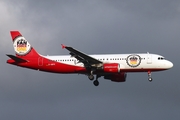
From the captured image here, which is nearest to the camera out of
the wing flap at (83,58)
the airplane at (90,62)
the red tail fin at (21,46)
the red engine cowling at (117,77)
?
the wing flap at (83,58)

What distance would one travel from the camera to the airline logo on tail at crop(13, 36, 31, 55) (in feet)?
310

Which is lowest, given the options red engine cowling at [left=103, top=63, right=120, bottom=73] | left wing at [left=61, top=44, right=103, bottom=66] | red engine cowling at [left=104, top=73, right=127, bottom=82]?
red engine cowling at [left=104, top=73, right=127, bottom=82]

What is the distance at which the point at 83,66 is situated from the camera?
295 ft

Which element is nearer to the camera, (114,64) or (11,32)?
(114,64)

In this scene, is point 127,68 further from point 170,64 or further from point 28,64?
point 28,64

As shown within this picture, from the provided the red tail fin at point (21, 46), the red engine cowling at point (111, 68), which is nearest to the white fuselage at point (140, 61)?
the red engine cowling at point (111, 68)

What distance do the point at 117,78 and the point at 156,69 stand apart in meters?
8.20

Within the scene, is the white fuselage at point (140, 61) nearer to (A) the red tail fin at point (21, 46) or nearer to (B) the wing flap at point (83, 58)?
(B) the wing flap at point (83, 58)

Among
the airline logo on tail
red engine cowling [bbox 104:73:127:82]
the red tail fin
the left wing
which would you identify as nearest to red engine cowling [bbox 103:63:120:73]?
the left wing

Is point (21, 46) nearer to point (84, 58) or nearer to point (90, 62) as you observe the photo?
point (84, 58)

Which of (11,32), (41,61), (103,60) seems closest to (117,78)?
(103,60)

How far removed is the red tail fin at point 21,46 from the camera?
94069mm

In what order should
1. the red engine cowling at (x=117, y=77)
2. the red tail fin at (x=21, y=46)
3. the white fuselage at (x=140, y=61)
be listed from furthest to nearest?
the red tail fin at (x=21, y=46) → the red engine cowling at (x=117, y=77) → the white fuselage at (x=140, y=61)

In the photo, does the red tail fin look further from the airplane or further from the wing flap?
the wing flap
